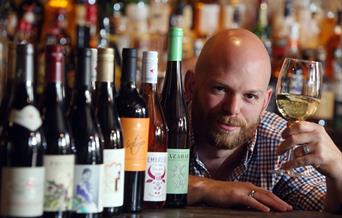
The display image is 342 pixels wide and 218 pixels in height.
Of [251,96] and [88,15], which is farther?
[88,15]

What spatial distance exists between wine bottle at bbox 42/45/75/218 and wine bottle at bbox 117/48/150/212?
0.19m

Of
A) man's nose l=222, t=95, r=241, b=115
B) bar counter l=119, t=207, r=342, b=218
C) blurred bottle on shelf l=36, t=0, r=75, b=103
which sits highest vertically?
blurred bottle on shelf l=36, t=0, r=75, b=103

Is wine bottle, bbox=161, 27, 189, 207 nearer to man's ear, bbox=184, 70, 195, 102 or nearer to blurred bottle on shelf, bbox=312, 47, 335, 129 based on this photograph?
man's ear, bbox=184, 70, 195, 102

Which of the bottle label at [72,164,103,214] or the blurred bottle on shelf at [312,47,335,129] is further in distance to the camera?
the blurred bottle on shelf at [312,47,335,129]

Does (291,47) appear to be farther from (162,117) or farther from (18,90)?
(18,90)

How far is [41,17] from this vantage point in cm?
436

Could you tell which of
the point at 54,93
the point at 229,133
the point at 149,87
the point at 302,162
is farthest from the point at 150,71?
the point at 229,133

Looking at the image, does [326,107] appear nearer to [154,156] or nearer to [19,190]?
[154,156]

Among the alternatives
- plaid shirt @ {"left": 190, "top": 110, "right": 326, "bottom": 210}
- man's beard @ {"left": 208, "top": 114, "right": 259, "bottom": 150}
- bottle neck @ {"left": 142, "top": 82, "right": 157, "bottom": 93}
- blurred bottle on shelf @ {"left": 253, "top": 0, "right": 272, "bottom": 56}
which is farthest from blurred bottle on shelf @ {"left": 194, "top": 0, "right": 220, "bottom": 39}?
bottle neck @ {"left": 142, "top": 82, "right": 157, "bottom": 93}

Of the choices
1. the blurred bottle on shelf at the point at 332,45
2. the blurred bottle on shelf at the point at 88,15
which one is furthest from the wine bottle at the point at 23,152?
the blurred bottle on shelf at the point at 332,45

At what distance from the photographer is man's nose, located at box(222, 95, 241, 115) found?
216cm

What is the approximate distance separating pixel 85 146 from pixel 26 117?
0.50ft

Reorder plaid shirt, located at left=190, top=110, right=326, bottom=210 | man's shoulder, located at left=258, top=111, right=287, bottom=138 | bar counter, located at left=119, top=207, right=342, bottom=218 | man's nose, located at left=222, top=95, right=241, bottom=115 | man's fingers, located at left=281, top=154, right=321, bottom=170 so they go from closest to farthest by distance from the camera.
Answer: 1. bar counter, located at left=119, top=207, right=342, bottom=218
2. man's fingers, located at left=281, top=154, right=321, bottom=170
3. man's nose, located at left=222, top=95, right=241, bottom=115
4. plaid shirt, located at left=190, top=110, right=326, bottom=210
5. man's shoulder, located at left=258, top=111, right=287, bottom=138

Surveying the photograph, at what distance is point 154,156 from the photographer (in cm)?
172
